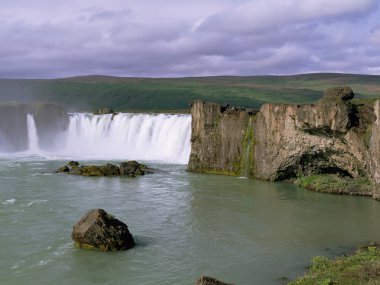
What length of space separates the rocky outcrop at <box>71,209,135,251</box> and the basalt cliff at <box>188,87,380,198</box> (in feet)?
52.5

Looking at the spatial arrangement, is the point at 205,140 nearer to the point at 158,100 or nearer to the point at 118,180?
the point at 118,180

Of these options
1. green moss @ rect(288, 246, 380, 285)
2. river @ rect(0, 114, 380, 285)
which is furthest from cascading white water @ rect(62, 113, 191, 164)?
green moss @ rect(288, 246, 380, 285)

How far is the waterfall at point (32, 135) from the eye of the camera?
62938 millimetres

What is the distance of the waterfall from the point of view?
62.9 metres

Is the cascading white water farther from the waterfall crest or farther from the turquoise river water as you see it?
the turquoise river water

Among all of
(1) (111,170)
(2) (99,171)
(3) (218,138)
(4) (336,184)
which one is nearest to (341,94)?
(4) (336,184)

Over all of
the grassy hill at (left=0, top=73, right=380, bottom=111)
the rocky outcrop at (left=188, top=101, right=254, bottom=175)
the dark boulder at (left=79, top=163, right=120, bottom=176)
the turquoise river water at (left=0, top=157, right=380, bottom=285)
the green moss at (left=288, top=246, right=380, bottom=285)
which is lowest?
the turquoise river water at (left=0, top=157, right=380, bottom=285)

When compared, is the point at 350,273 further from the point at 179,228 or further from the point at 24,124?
the point at 24,124

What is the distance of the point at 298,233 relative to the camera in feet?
73.2

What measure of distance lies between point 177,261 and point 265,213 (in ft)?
30.8

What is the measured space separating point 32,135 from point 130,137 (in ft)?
46.4

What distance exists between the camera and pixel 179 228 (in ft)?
75.2

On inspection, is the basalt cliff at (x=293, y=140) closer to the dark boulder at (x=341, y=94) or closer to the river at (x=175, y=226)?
the dark boulder at (x=341, y=94)

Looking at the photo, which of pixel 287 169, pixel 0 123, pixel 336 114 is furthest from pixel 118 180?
pixel 0 123
